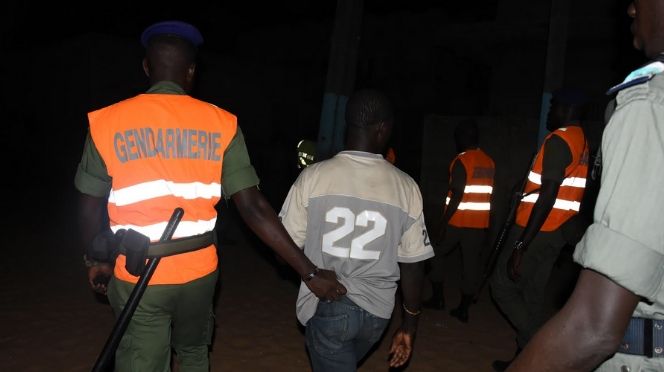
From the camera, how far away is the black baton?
1906 millimetres

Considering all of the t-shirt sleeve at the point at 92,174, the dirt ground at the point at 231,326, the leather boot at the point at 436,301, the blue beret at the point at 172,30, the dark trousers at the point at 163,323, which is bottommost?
the dirt ground at the point at 231,326

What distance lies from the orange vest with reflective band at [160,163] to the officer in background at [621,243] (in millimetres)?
1576

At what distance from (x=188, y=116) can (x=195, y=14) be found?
26249 millimetres

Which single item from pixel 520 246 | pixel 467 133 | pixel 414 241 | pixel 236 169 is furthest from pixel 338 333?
pixel 467 133

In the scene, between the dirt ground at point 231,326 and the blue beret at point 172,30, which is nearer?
the blue beret at point 172,30

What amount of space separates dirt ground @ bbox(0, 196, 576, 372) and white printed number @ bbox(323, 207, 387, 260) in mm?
2352

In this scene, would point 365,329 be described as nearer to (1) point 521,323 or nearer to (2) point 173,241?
(2) point 173,241

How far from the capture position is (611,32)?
1234cm

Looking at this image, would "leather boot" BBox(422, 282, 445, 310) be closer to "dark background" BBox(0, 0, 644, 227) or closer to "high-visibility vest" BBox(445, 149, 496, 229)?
"high-visibility vest" BBox(445, 149, 496, 229)

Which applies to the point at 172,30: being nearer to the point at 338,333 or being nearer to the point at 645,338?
the point at 338,333

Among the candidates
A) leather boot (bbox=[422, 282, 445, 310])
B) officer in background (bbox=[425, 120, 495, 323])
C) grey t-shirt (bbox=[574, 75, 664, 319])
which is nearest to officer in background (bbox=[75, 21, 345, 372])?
grey t-shirt (bbox=[574, 75, 664, 319])

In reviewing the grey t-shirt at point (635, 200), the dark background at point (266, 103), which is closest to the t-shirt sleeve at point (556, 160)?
the dark background at point (266, 103)

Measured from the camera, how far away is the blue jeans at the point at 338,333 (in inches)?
89.0

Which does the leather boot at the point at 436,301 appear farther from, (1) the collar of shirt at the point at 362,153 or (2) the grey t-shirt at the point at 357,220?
(1) the collar of shirt at the point at 362,153
